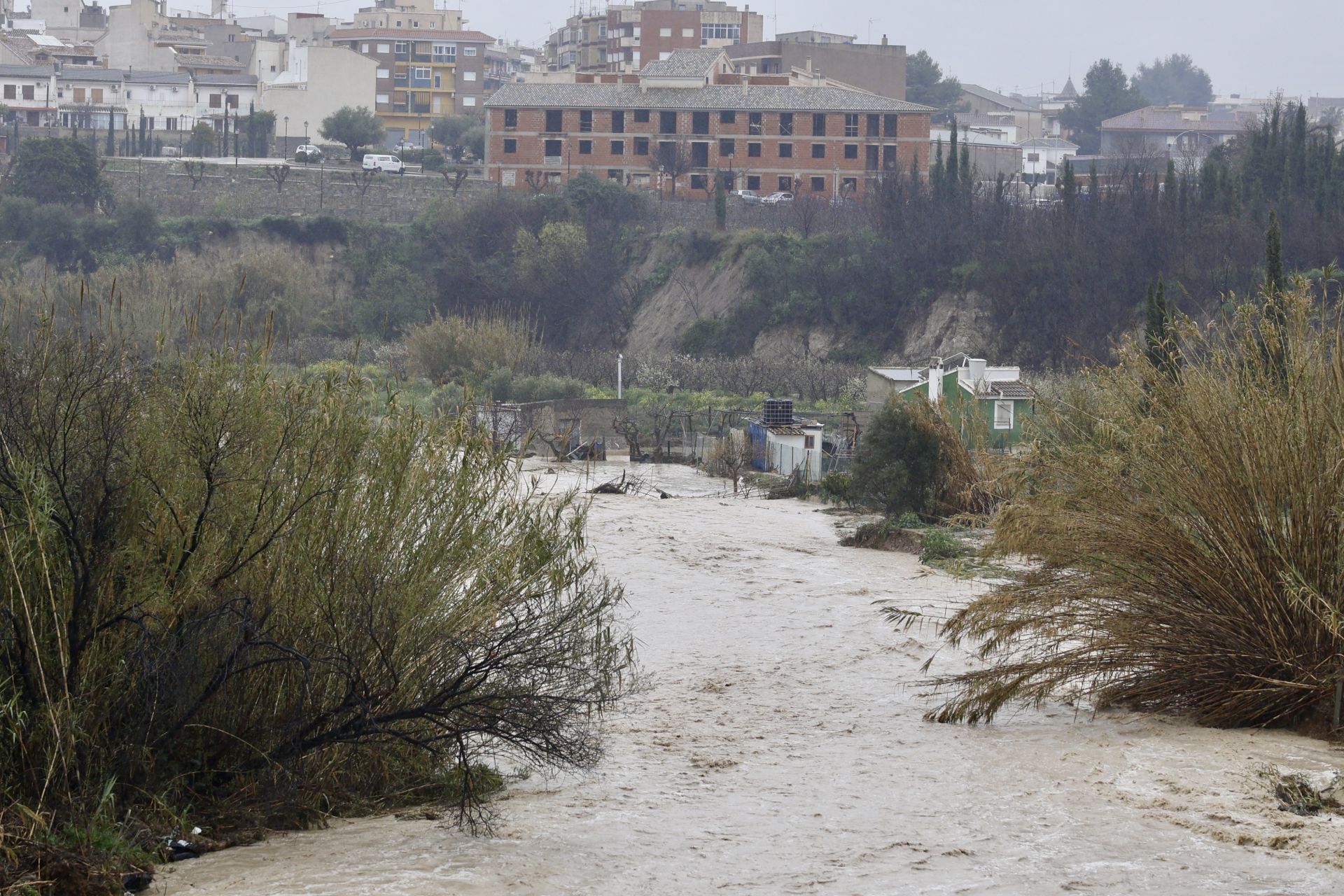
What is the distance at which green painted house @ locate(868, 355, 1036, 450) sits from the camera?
2852 centimetres

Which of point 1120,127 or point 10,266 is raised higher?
point 1120,127

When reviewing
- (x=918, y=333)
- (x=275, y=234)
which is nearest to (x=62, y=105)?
(x=275, y=234)

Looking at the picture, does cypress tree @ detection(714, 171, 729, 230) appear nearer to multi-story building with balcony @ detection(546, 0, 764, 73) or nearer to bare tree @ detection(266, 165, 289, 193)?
bare tree @ detection(266, 165, 289, 193)

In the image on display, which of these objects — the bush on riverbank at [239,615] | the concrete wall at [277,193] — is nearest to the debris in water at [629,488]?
the bush on riverbank at [239,615]

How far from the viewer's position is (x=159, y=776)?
28.5ft

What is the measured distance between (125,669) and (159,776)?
0.63 meters

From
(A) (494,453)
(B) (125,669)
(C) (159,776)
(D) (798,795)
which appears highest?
(A) (494,453)

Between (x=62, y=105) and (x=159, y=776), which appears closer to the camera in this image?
(x=159, y=776)

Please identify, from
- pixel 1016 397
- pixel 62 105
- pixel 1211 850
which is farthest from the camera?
pixel 62 105

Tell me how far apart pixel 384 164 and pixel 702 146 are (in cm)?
1482

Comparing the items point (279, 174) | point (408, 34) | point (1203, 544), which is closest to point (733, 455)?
point (1203, 544)

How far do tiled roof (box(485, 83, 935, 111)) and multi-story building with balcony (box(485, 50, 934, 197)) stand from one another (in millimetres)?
61

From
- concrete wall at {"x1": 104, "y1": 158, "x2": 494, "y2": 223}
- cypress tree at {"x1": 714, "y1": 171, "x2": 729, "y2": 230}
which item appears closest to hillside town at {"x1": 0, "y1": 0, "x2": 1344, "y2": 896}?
cypress tree at {"x1": 714, "y1": 171, "x2": 729, "y2": 230}

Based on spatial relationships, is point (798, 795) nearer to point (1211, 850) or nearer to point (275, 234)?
point (1211, 850)
